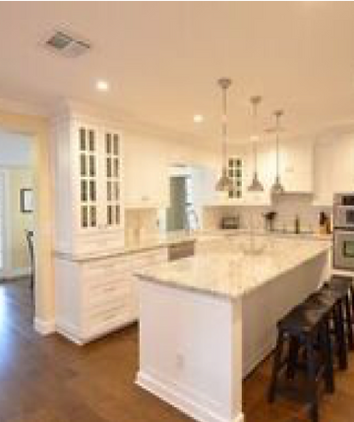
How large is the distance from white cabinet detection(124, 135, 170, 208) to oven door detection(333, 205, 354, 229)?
8.23 feet

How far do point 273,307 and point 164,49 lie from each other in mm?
2627

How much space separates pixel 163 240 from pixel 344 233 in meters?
2.60

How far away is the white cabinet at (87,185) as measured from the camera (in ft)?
11.6

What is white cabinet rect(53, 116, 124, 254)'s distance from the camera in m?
3.55

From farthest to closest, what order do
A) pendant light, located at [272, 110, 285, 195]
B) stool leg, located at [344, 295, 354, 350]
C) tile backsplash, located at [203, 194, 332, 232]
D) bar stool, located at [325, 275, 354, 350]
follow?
tile backsplash, located at [203, 194, 332, 232], pendant light, located at [272, 110, 285, 195], stool leg, located at [344, 295, 354, 350], bar stool, located at [325, 275, 354, 350]

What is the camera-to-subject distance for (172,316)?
254 centimetres

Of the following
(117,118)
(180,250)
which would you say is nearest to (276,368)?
(180,250)

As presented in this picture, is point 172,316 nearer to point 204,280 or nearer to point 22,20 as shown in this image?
point 204,280

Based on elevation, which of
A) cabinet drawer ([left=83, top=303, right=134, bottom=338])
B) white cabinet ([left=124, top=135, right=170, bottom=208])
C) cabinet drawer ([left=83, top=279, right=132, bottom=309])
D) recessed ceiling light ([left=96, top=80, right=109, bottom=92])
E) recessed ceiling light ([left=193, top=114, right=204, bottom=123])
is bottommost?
cabinet drawer ([left=83, top=303, right=134, bottom=338])

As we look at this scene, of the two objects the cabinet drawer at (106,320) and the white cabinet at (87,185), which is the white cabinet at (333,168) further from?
the cabinet drawer at (106,320)

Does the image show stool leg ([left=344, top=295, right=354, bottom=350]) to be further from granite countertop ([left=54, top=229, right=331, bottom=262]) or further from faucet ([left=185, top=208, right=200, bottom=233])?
faucet ([left=185, top=208, right=200, bottom=233])

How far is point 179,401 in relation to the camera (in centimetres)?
246

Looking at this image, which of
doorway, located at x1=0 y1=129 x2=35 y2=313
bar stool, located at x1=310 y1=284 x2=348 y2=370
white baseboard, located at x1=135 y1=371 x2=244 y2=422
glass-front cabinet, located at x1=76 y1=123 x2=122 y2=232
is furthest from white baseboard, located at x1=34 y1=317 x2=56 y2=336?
bar stool, located at x1=310 y1=284 x2=348 y2=370

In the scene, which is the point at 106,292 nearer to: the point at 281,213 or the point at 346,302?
the point at 346,302
